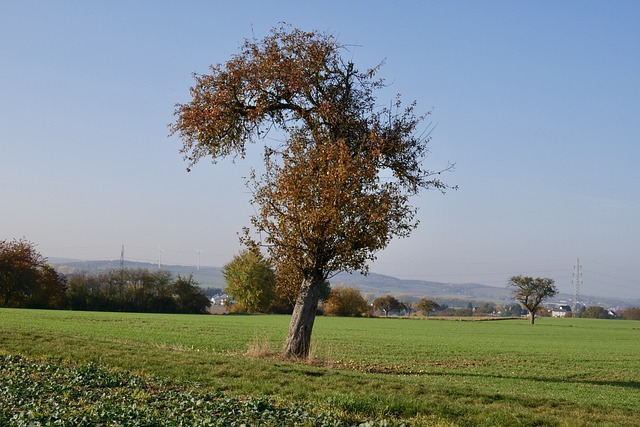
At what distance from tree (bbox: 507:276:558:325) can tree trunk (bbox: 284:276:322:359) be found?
10791 centimetres

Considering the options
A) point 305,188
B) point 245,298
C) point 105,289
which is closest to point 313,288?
point 305,188

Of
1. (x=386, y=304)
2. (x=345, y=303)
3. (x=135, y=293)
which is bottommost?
(x=386, y=304)

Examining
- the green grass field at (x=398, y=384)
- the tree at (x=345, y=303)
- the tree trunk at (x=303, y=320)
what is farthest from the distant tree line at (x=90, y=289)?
the tree trunk at (x=303, y=320)

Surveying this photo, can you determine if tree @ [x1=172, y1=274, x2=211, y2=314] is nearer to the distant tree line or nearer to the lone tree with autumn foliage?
the distant tree line

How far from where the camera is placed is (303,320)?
85.2 ft

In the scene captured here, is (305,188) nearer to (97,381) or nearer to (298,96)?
(298,96)

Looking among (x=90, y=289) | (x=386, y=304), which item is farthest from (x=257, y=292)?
(x=386, y=304)

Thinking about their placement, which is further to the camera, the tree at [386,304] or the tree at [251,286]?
the tree at [386,304]

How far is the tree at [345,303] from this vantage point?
5138 inches

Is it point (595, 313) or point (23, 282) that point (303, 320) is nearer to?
point (23, 282)

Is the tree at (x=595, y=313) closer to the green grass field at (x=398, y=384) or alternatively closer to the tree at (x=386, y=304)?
the tree at (x=386, y=304)

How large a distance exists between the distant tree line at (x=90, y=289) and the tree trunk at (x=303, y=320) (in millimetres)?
78810

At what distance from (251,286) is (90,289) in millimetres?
29543

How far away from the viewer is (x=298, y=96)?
26922 millimetres
